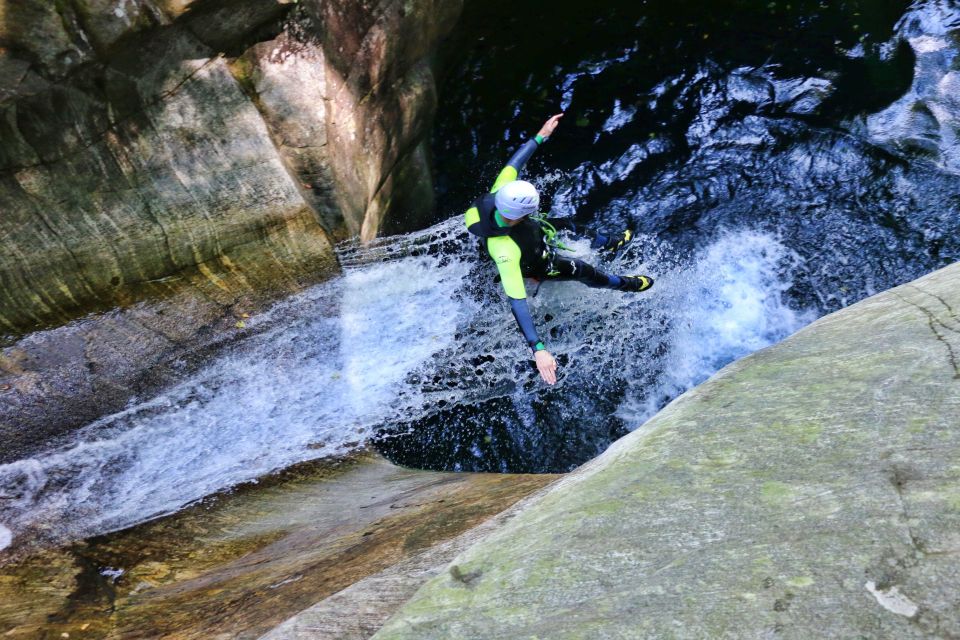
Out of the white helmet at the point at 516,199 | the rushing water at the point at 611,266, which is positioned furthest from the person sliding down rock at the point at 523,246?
the rushing water at the point at 611,266

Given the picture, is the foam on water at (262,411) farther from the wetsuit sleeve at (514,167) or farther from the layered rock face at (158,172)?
the wetsuit sleeve at (514,167)

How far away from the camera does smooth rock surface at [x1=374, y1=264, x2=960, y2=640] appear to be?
2.21 metres

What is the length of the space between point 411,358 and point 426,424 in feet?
2.31

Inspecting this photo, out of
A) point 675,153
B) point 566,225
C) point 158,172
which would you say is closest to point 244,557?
point 158,172

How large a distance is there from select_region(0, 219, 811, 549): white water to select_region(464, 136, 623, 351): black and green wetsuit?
0.79m

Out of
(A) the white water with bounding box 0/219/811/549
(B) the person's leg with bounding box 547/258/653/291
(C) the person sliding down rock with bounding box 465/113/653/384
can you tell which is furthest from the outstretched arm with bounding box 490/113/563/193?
(A) the white water with bounding box 0/219/811/549

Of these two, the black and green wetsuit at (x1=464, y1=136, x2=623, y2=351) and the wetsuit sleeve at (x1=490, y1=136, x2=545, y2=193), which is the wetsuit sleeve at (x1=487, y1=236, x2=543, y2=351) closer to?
the black and green wetsuit at (x1=464, y1=136, x2=623, y2=351)

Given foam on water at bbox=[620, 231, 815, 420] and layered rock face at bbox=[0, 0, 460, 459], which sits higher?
layered rock face at bbox=[0, 0, 460, 459]

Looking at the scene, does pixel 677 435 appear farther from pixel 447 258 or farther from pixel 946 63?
pixel 946 63

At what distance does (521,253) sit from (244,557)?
336cm

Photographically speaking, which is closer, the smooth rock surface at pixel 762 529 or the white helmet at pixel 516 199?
the smooth rock surface at pixel 762 529

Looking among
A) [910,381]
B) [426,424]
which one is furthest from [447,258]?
[910,381]

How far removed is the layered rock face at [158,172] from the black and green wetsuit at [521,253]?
5.33ft

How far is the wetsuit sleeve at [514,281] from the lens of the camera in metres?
5.26
